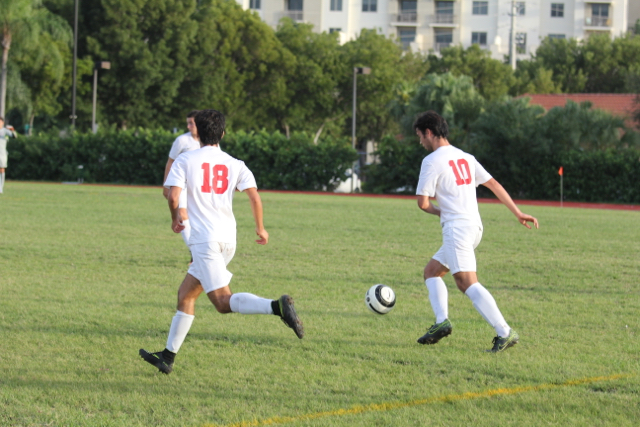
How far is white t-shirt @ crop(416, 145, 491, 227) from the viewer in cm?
618

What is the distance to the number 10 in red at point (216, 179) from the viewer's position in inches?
215

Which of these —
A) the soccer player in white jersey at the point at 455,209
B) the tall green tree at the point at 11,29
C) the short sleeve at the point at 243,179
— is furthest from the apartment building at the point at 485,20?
the short sleeve at the point at 243,179

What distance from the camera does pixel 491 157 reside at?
33531 mm

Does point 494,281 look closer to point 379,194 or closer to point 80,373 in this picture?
point 80,373

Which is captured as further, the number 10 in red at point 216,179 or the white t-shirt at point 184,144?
the white t-shirt at point 184,144

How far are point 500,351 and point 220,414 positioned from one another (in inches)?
98.6

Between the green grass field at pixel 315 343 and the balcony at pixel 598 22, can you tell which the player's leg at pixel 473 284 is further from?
the balcony at pixel 598 22

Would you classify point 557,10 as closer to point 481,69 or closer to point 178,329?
point 481,69

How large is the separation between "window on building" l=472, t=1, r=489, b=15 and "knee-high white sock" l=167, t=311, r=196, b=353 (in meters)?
76.4

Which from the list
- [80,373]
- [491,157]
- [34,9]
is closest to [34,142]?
[34,9]

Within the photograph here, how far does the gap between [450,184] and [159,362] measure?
2.56m

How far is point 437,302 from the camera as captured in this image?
6.47 m

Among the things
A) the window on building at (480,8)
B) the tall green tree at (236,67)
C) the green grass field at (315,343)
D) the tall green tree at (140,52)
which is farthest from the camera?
the window on building at (480,8)

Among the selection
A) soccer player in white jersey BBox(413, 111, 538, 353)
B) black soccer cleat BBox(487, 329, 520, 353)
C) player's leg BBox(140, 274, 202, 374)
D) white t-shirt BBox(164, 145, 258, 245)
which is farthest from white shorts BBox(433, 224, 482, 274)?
player's leg BBox(140, 274, 202, 374)
